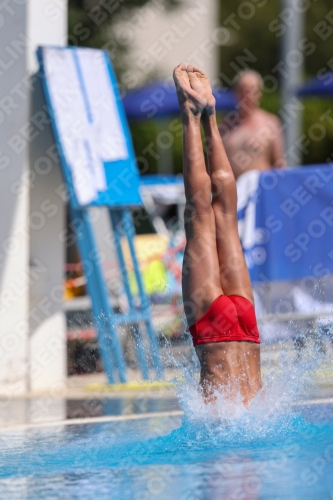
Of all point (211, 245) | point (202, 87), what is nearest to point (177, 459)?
→ point (211, 245)

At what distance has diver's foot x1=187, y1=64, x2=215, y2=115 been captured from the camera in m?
4.54

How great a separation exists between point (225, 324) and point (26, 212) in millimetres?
2745

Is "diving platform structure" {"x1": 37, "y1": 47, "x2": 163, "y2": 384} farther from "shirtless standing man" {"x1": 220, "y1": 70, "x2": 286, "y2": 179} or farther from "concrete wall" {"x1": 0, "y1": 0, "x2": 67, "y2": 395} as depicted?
"shirtless standing man" {"x1": 220, "y1": 70, "x2": 286, "y2": 179}

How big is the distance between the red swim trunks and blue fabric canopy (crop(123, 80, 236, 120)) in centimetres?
1248

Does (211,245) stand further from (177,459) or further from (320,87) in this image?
(320,87)

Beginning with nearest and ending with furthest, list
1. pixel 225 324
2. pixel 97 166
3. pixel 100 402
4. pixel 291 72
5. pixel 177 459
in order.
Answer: pixel 177 459, pixel 225 324, pixel 100 402, pixel 97 166, pixel 291 72

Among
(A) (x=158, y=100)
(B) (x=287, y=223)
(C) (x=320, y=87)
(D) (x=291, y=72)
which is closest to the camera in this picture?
(B) (x=287, y=223)

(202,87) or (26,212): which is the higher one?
(202,87)

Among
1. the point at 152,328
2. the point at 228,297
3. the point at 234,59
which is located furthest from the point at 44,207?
the point at 234,59

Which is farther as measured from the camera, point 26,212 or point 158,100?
point 158,100

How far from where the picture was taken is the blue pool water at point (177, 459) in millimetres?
3037

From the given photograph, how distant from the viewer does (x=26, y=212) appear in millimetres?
6598

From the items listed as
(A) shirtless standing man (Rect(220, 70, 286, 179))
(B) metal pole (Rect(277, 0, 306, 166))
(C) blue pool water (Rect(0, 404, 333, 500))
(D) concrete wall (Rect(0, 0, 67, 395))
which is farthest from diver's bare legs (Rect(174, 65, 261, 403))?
(B) metal pole (Rect(277, 0, 306, 166))

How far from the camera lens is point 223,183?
4.59 metres
